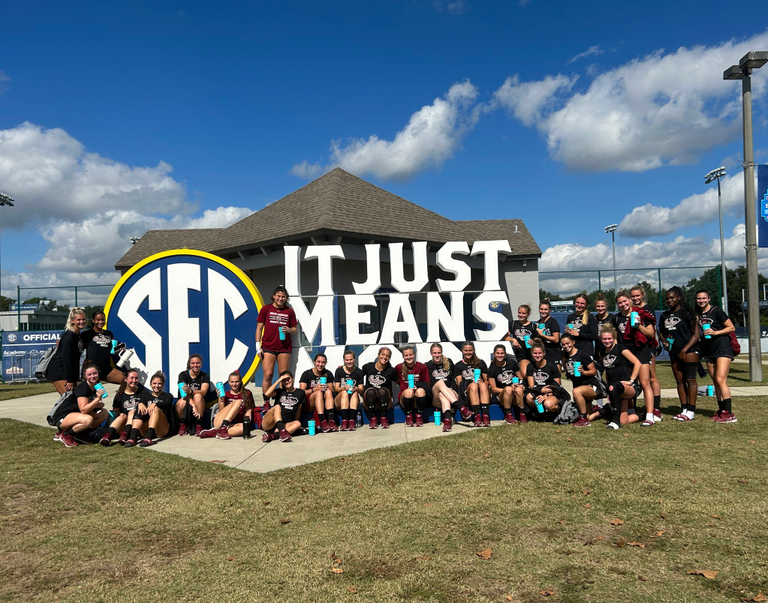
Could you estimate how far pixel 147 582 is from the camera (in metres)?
3.29

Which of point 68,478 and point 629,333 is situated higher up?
point 629,333

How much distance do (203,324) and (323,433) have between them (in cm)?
314

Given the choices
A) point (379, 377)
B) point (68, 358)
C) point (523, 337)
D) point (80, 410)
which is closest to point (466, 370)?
point (523, 337)

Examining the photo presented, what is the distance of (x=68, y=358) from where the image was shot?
8.11 m

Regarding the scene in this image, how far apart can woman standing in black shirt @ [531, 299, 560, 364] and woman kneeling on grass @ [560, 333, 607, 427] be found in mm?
409

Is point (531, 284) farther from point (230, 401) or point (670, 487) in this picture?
point (670, 487)

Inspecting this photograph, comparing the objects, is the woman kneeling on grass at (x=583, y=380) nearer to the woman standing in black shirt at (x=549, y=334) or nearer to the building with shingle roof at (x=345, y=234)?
the woman standing in black shirt at (x=549, y=334)

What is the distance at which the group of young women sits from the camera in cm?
771

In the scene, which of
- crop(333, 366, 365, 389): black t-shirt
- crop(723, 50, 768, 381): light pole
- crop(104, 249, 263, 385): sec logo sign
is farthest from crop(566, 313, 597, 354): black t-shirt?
crop(723, 50, 768, 381): light pole

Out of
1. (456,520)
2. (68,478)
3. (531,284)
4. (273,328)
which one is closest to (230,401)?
(273,328)

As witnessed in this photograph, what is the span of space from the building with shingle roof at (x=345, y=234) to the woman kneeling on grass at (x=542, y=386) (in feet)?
22.0

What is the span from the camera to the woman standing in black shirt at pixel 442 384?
322 inches

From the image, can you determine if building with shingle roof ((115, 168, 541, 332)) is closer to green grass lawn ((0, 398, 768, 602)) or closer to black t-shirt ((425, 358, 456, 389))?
black t-shirt ((425, 358, 456, 389))

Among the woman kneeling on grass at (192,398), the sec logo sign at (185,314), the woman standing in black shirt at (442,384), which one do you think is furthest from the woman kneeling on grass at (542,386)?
the woman kneeling on grass at (192,398)
